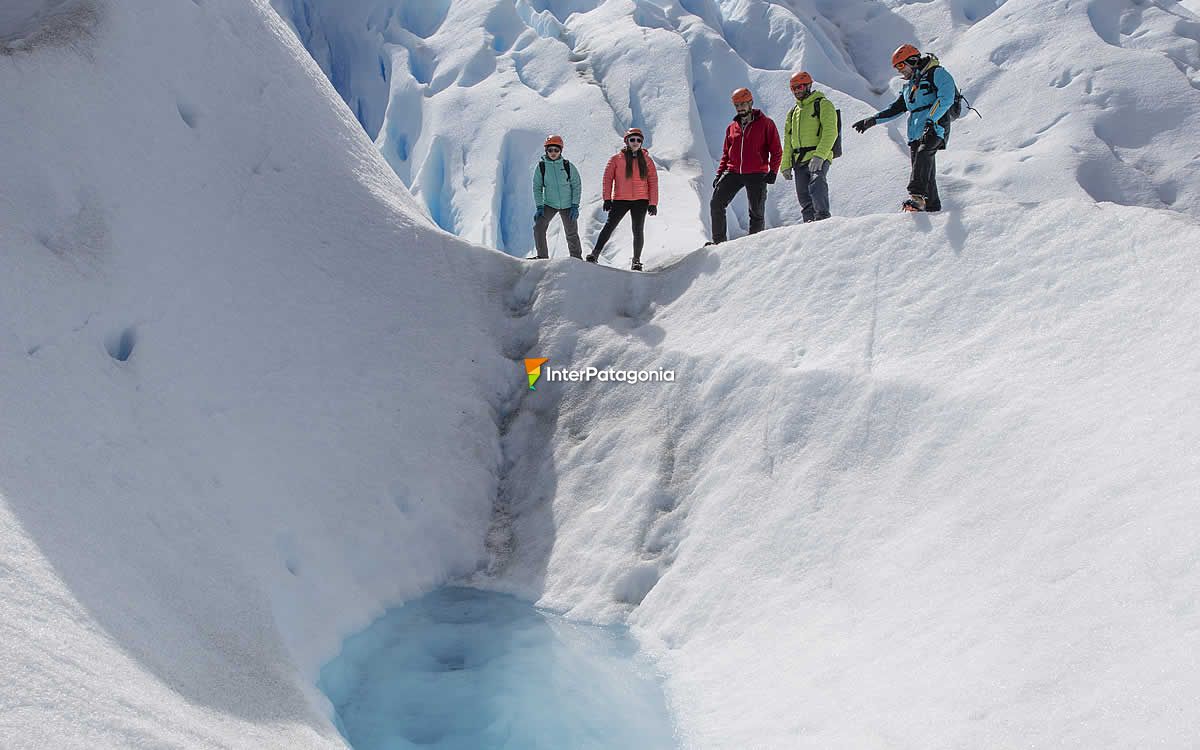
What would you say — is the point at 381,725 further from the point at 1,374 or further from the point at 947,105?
the point at 947,105

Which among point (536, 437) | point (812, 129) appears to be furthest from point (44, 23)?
point (812, 129)

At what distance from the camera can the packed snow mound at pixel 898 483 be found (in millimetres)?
3111

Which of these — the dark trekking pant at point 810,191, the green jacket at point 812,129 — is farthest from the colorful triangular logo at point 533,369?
the green jacket at point 812,129

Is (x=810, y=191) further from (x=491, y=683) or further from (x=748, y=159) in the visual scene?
(x=491, y=683)

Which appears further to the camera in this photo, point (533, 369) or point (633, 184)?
point (633, 184)

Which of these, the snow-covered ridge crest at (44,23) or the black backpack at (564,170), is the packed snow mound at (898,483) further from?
the snow-covered ridge crest at (44,23)

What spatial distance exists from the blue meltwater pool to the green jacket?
5251mm

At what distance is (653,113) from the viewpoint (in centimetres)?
2212

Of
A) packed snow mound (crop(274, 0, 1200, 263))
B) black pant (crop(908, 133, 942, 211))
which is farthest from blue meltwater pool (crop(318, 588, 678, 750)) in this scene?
packed snow mound (crop(274, 0, 1200, 263))

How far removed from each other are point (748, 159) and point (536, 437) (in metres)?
3.77

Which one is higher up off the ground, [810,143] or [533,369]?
[810,143]

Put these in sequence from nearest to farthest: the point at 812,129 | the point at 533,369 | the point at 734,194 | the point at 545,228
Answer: the point at 533,369 → the point at 812,129 → the point at 734,194 → the point at 545,228

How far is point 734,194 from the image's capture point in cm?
802

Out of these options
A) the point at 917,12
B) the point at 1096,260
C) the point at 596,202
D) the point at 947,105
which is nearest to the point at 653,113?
the point at 596,202
